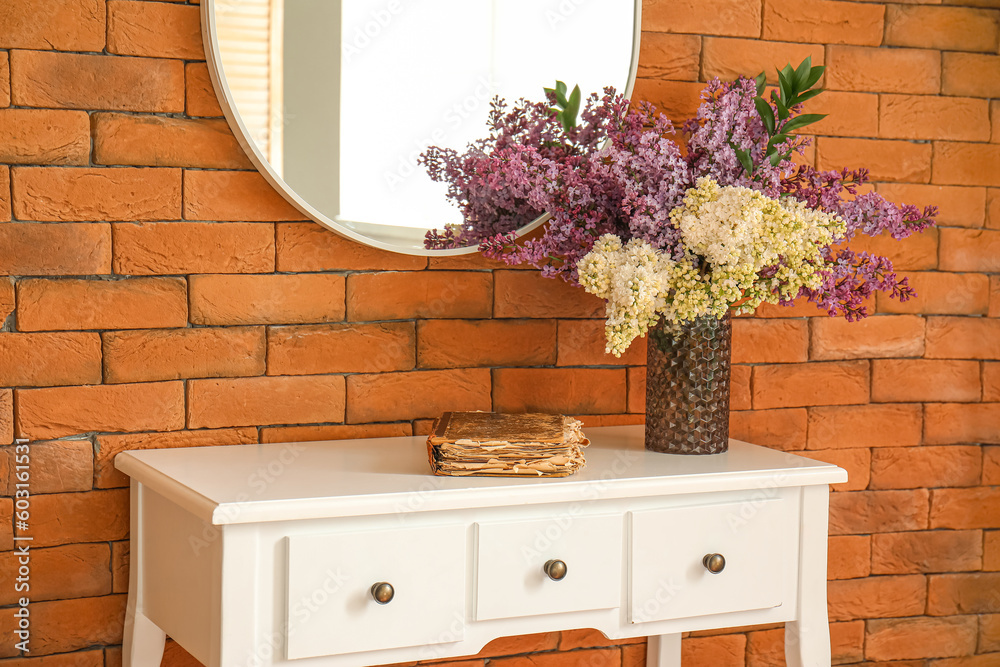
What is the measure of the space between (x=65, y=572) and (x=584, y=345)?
960 mm

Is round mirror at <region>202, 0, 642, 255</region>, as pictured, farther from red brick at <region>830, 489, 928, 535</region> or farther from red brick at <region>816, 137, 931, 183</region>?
red brick at <region>830, 489, 928, 535</region>

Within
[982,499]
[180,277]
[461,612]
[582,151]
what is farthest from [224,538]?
[982,499]

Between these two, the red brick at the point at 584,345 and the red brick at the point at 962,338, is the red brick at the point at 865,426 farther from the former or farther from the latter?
the red brick at the point at 584,345

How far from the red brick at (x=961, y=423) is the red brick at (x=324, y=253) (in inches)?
45.1

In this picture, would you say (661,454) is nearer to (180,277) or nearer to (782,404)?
(782,404)

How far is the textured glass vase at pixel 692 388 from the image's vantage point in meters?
1.53

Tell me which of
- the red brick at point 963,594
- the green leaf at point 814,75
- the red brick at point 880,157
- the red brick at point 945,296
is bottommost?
the red brick at point 963,594

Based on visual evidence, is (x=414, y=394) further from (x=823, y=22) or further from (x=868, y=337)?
(x=823, y=22)

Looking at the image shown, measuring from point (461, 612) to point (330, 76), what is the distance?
0.87 meters

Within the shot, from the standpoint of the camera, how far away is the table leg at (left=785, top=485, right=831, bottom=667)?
146 cm

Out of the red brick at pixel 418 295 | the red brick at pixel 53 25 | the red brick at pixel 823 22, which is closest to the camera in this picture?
the red brick at pixel 53 25

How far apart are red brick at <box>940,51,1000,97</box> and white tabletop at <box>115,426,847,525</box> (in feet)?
3.06

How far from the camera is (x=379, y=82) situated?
5.21 feet

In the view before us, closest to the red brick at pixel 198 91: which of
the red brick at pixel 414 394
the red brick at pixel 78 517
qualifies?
the red brick at pixel 414 394
